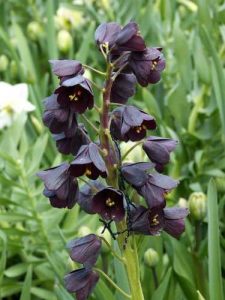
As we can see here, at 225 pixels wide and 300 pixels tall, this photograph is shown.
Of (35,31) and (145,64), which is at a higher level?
(145,64)

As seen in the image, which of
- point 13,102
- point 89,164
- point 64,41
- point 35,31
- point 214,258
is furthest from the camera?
point 35,31

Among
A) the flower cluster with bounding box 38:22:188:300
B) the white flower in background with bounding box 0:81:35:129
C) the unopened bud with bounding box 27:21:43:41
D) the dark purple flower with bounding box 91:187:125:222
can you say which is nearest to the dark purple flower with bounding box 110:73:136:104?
the flower cluster with bounding box 38:22:188:300

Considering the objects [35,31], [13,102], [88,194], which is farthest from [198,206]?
[35,31]

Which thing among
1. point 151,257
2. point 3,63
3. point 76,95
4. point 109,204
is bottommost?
point 151,257

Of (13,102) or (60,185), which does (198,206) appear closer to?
(60,185)

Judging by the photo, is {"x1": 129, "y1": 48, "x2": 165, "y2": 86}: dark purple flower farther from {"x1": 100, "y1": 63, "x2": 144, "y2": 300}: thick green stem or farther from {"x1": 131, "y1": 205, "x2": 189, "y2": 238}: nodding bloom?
{"x1": 131, "y1": 205, "x2": 189, "y2": 238}: nodding bloom

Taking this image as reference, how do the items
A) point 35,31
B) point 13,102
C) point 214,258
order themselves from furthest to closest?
point 35,31 < point 13,102 < point 214,258

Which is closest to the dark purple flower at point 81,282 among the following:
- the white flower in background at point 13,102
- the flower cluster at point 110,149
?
the flower cluster at point 110,149
